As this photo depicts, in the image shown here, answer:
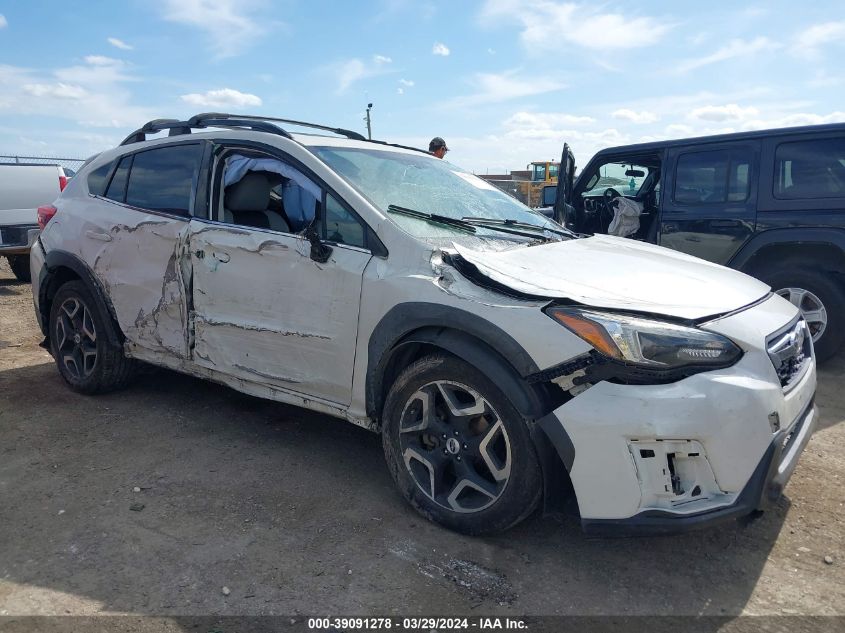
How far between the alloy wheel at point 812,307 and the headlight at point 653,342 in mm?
3445

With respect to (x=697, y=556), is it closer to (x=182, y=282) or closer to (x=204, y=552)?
(x=204, y=552)

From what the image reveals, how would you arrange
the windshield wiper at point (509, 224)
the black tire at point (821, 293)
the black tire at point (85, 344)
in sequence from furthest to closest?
the black tire at point (821, 293) → the black tire at point (85, 344) → the windshield wiper at point (509, 224)

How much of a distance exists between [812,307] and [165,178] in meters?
5.03

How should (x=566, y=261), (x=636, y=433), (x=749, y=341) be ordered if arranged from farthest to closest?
(x=566, y=261) < (x=749, y=341) < (x=636, y=433)

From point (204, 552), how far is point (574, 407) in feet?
5.39

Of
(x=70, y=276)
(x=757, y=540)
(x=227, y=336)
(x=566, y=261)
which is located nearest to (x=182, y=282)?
(x=227, y=336)

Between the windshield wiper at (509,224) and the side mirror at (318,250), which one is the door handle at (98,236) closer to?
the side mirror at (318,250)

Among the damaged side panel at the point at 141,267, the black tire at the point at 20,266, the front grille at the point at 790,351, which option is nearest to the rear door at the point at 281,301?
the damaged side panel at the point at 141,267

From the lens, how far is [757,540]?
2.80 metres

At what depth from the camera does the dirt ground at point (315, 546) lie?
2402 mm

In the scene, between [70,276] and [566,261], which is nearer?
[566,261]

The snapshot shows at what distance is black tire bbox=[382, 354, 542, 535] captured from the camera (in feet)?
8.41

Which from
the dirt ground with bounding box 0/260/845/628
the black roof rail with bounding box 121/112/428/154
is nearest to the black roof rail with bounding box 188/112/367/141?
the black roof rail with bounding box 121/112/428/154

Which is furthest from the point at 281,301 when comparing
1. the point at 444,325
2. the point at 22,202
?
the point at 22,202
